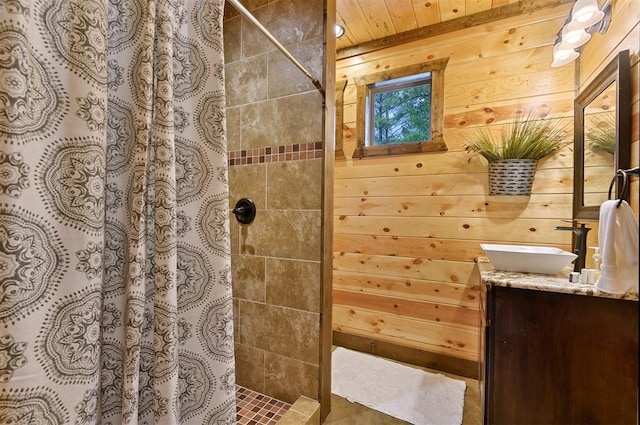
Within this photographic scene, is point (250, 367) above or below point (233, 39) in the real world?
below

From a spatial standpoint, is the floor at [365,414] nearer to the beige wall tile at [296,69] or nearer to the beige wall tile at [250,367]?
the beige wall tile at [250,367]

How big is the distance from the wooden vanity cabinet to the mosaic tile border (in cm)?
106

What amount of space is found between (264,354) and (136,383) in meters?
1.06

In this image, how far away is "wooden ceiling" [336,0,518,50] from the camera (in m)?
1.95

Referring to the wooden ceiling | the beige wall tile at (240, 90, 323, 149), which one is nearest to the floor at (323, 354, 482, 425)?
the beige wall tile at (240, 90, 323, 149)

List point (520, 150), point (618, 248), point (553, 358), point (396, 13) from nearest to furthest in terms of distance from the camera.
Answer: point (618, 248)
point (553, 358)
point (520, 150)
point (396, 13)

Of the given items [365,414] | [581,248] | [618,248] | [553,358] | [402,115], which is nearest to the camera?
[618,248]

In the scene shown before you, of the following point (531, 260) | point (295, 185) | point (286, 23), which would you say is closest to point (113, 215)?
point (295, 185)

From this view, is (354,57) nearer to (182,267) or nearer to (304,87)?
(304,87)

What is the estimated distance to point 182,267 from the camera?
774mm

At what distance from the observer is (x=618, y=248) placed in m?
0.60

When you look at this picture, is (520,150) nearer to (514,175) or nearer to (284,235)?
(514,175)

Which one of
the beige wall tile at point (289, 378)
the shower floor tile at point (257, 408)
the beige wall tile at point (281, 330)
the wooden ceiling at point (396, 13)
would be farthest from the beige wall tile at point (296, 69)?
the shower floor tile at point (257, 408)

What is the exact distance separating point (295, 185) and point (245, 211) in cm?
36
